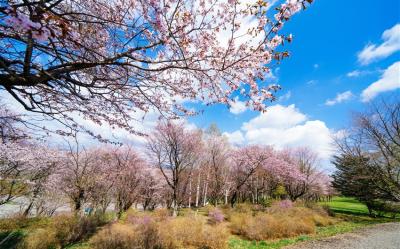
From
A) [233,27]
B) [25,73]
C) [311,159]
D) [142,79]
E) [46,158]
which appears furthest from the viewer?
[311,159]

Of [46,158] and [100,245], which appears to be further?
[46,158]

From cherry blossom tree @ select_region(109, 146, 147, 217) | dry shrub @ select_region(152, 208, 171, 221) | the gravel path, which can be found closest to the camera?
the gravel path

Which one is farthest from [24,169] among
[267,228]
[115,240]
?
[267,228]

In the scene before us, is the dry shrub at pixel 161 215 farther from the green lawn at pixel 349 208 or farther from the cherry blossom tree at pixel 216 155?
the green lawn at pixel 349 208

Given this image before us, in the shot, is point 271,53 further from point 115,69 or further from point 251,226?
point 251,226

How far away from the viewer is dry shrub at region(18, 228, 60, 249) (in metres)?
9.09

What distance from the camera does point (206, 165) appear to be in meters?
28.0

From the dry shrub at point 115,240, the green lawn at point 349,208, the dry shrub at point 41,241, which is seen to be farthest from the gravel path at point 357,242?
the green lawn at point 349,208

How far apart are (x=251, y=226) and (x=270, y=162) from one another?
13.1 meters

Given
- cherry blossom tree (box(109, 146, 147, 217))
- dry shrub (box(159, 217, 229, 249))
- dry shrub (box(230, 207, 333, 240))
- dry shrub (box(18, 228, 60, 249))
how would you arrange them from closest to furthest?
dry shrub (box(18, 228, 60, 249)) → dry shrub (box(159, 217, 229, 249)) → dry shrub (box(230, 207, 333, 240)) → cherry blossom tree (box(109, 146, 147, 217))

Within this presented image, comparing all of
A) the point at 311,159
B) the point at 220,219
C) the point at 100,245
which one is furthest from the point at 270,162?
the point at 100,245

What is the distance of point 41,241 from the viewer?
30.9 feet

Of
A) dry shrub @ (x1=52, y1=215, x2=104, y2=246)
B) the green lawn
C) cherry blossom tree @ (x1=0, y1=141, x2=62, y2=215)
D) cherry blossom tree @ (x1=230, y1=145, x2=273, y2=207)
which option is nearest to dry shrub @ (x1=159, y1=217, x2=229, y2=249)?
dry shrub @ (x1=52, y1=215, x2=104, y2=246)

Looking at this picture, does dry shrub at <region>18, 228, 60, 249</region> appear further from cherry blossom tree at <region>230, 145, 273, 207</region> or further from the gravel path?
cherry blossom tree at <region>230, 145, 273, 207</region>
